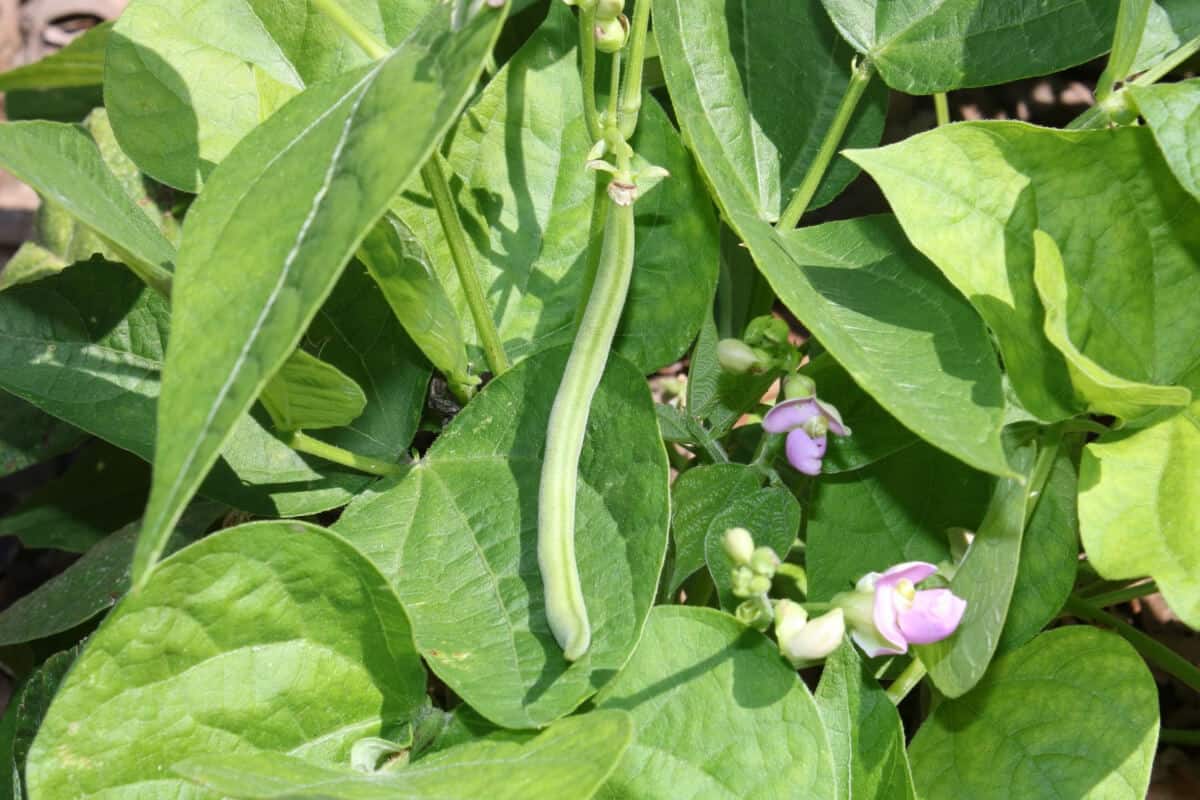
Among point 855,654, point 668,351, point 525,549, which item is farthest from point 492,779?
point 668,351

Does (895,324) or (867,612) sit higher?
(895,324)

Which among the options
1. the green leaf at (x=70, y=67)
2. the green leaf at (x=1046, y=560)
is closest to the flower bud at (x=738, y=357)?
the green leaf at (x=1046, y=560)

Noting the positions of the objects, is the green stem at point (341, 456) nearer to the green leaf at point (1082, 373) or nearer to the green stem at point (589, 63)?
the green stem at point (589, 63)

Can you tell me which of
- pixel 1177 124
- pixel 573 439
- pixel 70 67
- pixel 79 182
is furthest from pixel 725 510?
pixel 70 67

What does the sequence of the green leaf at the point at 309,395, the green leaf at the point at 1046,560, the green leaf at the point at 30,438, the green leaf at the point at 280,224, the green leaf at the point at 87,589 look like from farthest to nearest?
the green leaf at the point at 30,438, the green leaf at the point at 87,589, the green leaf at the point at 1046,560, the green leaf at the point at 309,395, the green leaf at the point at 280,224

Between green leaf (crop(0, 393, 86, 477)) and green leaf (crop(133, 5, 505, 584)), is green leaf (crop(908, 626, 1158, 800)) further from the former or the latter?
green leaf (crop(0, 393, 86, 477))

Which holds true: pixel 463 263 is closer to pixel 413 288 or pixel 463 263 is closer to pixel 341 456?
pixel 413 288
